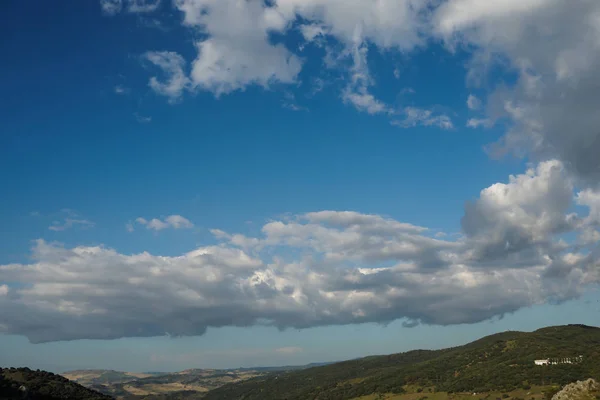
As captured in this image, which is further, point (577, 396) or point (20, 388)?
point (20, 388)

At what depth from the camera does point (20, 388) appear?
592ft

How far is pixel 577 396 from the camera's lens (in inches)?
6590

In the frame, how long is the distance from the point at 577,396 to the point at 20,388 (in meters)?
204
